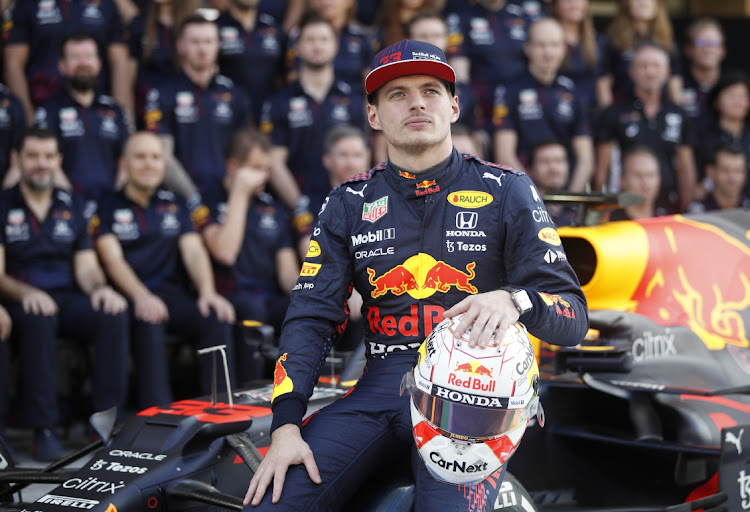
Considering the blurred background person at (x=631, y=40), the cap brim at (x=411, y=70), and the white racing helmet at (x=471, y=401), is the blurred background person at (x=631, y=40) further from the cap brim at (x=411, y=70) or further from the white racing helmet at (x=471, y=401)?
the white racing helmet at (x=471, y=401)

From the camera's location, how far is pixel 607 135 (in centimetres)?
812

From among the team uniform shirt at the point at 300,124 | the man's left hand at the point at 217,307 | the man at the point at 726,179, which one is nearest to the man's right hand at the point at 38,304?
the man's left hand at the point at 217,307

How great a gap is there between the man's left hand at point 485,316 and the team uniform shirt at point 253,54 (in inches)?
201

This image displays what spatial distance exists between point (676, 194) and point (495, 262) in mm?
5801

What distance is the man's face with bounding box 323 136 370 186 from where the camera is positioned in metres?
6.48

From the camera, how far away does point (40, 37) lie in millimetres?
6723

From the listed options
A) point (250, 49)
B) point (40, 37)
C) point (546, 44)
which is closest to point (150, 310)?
point (40, 37)

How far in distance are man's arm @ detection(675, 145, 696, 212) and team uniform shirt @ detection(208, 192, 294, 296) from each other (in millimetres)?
3774

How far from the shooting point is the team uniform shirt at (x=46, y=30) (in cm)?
672

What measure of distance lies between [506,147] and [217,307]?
9.69 ft

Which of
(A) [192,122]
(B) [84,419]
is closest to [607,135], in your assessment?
(A) [192,122]

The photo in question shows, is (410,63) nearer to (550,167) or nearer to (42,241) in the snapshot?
(42,241)

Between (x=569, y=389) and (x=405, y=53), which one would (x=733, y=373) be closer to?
(x=569, y=389)

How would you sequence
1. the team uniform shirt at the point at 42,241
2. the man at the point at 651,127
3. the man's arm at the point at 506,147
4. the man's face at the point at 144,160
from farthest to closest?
the man at the point at 651,127, the man's arm at the point at 506,147, the man's face at the point at 144,160, the team uniform shirt at the point at 42,241
